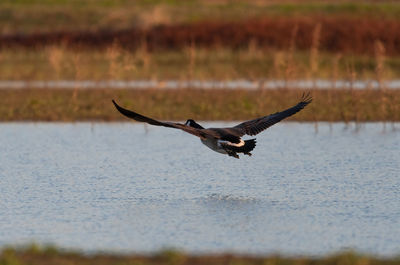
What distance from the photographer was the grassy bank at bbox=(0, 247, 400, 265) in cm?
652

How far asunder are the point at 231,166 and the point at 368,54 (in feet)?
53.4

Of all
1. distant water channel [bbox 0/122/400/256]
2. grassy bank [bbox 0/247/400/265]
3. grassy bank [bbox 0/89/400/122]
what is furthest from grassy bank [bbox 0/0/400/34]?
grassy bank [bbox 0/247/400/265]

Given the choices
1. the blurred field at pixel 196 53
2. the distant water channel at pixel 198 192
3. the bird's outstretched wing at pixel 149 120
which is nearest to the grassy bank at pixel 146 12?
the blurred field at pixel 196 53

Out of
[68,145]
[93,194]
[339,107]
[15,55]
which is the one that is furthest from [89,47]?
[93,194]

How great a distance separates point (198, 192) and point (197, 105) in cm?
789

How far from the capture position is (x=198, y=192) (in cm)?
988

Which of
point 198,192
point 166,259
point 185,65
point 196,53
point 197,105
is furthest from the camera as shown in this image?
point 196,53

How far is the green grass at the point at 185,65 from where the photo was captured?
23.6 m

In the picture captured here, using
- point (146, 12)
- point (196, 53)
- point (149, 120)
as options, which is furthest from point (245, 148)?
point (146, 12)

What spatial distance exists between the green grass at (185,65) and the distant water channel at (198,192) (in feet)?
28.1

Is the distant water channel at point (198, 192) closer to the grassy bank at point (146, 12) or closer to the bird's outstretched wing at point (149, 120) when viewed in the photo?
the bird's outstretched wing at point (149, 120)

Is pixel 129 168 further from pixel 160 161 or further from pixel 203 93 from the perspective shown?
pixel 203 93

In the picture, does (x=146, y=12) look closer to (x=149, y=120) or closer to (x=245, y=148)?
(x=245, y=148)

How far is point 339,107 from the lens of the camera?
17.4 metres
